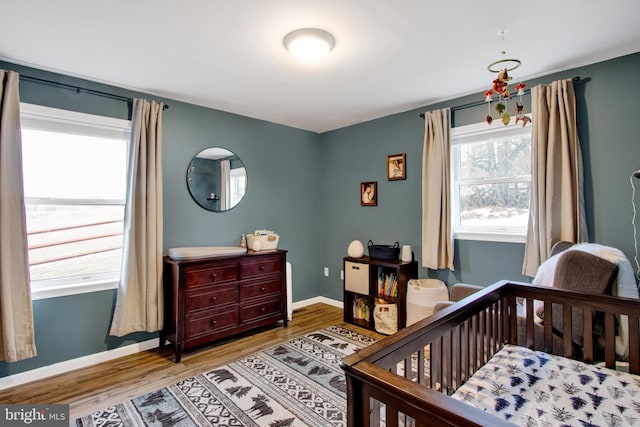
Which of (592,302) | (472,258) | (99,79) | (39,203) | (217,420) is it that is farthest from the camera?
(472,258)

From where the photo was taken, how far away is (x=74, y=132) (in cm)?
264

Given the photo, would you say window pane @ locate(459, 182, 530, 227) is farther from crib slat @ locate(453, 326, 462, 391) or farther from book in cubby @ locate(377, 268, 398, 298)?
crib slat @ locate(453, 326, 462, 391)

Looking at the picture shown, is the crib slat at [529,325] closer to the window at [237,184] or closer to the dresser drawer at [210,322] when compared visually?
the dresser drawer at [210,322]

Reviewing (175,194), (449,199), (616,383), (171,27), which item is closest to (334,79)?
(171,27)

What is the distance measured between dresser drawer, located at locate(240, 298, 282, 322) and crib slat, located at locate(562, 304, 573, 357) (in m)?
2.45

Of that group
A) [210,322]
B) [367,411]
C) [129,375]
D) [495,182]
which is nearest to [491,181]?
[495,182]

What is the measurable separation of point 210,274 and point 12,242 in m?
1.38

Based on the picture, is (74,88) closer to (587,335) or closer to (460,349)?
(460,349)

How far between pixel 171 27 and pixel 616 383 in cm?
293

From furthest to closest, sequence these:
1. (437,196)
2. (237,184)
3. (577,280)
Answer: (237,184) → (437,196) → (577,280)

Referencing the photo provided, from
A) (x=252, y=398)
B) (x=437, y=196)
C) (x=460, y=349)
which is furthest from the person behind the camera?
(x=437, y=196)

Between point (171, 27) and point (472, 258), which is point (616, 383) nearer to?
point (472, 258)

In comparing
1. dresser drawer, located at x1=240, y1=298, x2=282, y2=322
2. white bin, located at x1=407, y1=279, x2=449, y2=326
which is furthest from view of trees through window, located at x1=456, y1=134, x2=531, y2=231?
dresser drawer, located at x1=240, y1=298, x2=282, y2=322

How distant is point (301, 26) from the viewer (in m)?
1.92
